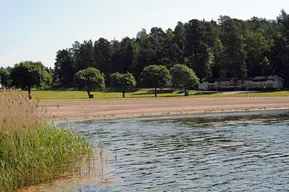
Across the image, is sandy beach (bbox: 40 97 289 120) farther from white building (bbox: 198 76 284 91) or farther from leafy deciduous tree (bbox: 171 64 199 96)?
white building (bbox: 198 76 284 91)

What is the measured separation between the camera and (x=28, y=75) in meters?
89.8

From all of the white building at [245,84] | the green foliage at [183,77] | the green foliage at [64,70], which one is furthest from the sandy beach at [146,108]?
the green foliage at [64,70]

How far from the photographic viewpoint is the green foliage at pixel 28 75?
8975 cm

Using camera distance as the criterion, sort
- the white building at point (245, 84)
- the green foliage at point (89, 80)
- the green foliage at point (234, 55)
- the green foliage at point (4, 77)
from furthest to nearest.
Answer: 1. the green foliage at point (4, 77)
2. the green foliage at point (234, 55)
3. the white building at point (245, 84)
4. the green foliage at point (89, 80)

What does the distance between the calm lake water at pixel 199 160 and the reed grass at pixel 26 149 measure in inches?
61.3

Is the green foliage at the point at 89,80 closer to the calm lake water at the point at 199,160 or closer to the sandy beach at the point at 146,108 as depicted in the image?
the sandy beach at the point at 146,108

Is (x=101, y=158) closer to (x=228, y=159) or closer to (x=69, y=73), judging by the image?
(x=228, y=159)

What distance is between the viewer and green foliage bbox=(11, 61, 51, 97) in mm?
89750

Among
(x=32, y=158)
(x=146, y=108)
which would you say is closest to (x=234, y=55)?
(x=146, y=108)

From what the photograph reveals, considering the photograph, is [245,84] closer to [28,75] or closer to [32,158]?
[28,75]

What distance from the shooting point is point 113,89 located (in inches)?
5202

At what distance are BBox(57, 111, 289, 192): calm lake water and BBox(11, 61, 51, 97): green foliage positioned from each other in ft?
200

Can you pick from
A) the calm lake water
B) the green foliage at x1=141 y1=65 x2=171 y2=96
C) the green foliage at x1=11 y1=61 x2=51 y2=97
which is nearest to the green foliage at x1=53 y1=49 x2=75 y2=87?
the green foliage at x1=141 y1=65 x2=171 y2=96

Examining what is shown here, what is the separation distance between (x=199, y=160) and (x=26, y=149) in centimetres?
812
